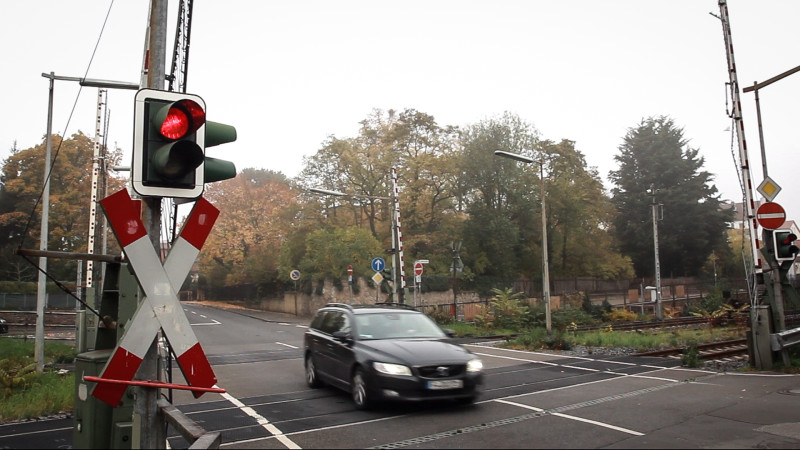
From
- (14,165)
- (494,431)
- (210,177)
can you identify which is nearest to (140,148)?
(210,177)

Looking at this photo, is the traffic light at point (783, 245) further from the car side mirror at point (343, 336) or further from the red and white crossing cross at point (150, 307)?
the red and white crossing cross at point (150, 307)

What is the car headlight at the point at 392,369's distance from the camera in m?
8.29

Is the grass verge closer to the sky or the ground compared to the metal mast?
closer to the ground

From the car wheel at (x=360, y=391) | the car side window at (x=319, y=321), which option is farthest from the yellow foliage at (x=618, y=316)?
the car wheel at (x=360, y=391)

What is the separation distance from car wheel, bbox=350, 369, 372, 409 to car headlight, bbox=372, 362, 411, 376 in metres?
0.37

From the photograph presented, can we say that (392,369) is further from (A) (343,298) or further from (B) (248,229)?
(B) (248,229)

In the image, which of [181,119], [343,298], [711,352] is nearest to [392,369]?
[181,119]

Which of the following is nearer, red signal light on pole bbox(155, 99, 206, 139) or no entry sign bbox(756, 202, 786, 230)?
red signal light on pole bbox(155, 99, 206, 139)

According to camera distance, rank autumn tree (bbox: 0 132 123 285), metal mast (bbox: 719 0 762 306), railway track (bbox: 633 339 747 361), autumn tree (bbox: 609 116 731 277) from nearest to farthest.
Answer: metal mast (bbox: 719 0 762 306) → railway track (bbox: 633 339 747 361) → autumn tree (bbox: 0 132 123 285) → autumn tree (bbox: 609 116 731 277)

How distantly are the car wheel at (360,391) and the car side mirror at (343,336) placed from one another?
0.65m

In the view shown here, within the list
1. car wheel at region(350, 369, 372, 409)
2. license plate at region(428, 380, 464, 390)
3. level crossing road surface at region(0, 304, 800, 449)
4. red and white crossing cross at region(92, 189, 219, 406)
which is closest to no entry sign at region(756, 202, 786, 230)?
level crossing road surface at region(0, 304, 800, 449)

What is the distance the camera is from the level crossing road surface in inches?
262

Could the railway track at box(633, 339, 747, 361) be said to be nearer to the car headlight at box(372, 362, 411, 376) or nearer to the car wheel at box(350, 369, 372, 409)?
the car headlight at box(372, 362, 411, 376)

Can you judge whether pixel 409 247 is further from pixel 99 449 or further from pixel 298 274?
pixel 99 449
